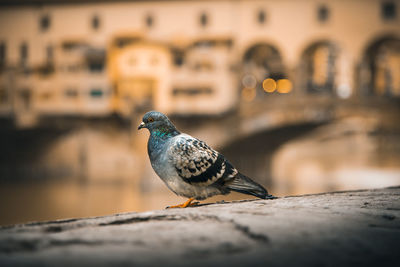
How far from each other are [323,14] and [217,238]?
17523mm

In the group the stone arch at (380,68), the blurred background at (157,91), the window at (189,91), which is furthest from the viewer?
the window at (189,91)

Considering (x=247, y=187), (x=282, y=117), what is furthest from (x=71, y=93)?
(x=247, y=187)

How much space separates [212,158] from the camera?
2.68 m

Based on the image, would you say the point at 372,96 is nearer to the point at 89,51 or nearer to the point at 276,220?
the point at 89,51

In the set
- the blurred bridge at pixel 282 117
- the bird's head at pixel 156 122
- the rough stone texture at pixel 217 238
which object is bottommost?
the rough stone texture at pixel 217 238

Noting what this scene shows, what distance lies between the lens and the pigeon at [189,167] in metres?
2.60

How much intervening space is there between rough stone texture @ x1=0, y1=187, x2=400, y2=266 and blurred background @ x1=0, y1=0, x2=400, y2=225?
Answer: 12.2m

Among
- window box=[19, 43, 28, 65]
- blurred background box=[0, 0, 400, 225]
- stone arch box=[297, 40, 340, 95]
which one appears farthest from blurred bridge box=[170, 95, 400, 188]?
window box=[19, 43, 28, 65]

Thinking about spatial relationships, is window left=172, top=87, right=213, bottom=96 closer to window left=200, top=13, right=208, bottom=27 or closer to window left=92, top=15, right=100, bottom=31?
window left=200, top=13, right=208, bottom=27

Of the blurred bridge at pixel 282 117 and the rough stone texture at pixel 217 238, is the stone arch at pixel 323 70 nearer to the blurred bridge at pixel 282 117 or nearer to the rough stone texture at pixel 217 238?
the blurred bridge at pixel 282 117

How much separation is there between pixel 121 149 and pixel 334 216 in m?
16.9

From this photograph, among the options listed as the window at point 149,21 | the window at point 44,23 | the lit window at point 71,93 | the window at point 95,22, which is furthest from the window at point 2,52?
the window at point 149,21

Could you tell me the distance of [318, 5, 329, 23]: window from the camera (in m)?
17.8

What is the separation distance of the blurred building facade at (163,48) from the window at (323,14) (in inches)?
1.5
